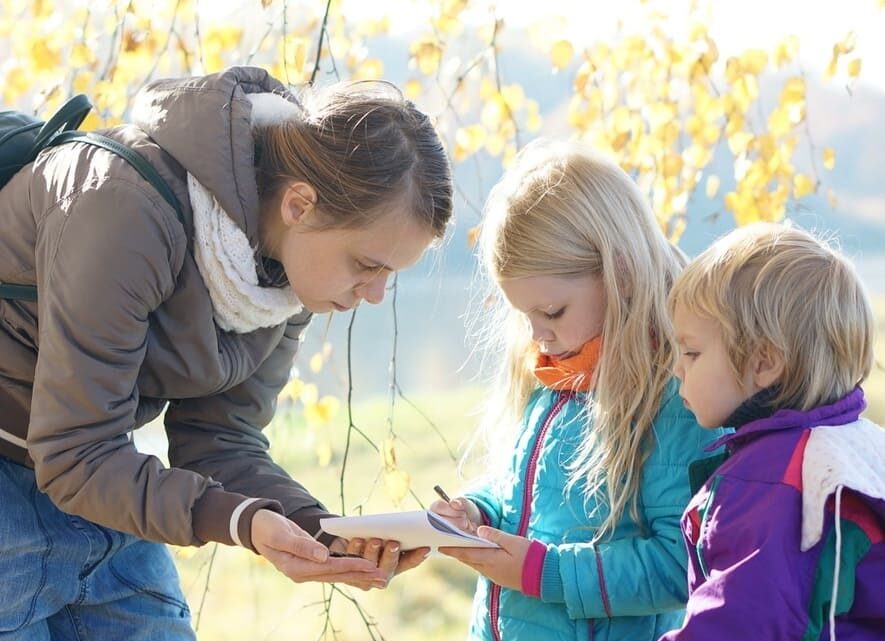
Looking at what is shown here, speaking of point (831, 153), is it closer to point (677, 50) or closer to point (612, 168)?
point (677, 50)

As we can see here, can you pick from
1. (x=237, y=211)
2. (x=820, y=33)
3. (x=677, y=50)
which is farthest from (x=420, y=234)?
(x=820, y=33)

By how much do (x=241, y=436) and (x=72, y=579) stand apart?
0.37m

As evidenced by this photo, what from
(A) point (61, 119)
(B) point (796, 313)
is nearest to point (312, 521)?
(A) point (61, 119)

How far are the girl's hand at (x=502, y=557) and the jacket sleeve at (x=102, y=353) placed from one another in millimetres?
373

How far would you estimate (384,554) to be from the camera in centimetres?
188

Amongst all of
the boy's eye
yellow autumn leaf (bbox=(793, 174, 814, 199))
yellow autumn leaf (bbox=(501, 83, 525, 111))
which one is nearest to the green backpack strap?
the boy's eye

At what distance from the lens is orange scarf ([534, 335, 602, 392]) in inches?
76.5

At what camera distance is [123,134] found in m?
1.81

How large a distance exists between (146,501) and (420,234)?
0.56 m

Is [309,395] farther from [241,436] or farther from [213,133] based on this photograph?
[213,133]

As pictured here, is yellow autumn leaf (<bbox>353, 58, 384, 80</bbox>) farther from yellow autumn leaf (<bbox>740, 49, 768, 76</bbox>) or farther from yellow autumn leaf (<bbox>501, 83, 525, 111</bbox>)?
yellow autumn leaf (<bbox>740, 49, 768, 76</bbox>)

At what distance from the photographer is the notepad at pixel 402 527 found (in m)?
1.78

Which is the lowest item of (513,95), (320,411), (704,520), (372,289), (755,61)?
(320,411)

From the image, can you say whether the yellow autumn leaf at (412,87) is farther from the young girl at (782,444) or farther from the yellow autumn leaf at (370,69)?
the young girl at (782,444)
